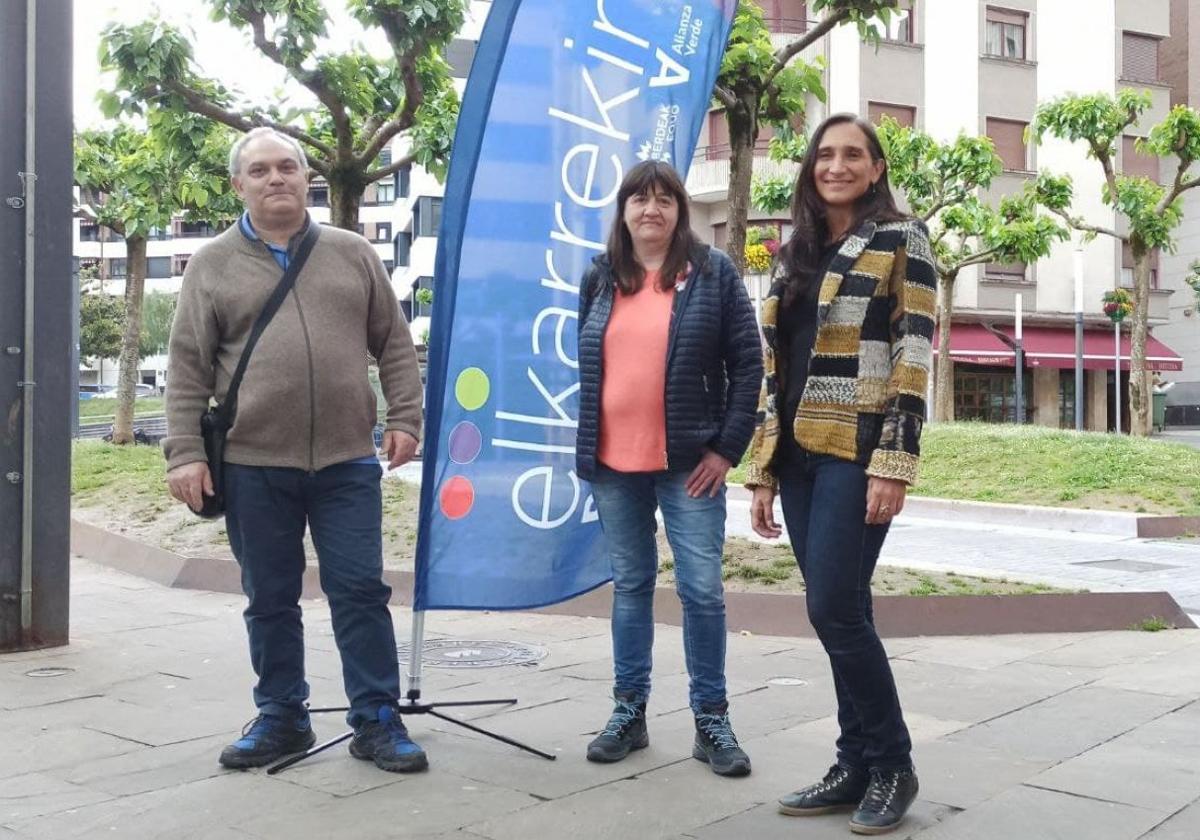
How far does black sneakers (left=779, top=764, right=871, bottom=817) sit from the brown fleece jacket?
183 centimetres

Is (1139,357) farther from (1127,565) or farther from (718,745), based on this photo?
(718,745)

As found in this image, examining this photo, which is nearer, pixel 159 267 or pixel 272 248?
pixel 272 248

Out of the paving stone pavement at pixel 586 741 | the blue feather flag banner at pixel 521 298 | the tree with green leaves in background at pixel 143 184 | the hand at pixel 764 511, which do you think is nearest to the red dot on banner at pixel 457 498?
the blue feather flag banner at pixel 521 298

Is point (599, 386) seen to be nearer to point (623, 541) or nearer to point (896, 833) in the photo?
point (623, 541)

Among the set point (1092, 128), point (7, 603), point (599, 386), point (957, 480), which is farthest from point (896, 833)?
point (1092, 128)

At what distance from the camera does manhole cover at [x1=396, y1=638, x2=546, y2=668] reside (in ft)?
21.0

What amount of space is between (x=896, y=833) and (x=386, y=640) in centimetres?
183

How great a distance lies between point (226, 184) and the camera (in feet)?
52.4

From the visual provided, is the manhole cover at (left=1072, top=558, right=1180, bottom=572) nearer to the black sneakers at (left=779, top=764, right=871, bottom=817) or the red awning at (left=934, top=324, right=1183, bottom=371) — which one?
the black sneakers at (left=779, top=764, right=871, bottom=817)

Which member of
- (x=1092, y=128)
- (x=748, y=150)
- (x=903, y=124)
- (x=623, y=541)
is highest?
(x=903, y=124)

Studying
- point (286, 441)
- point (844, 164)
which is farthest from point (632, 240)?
point (286, 441)

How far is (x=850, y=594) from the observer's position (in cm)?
378

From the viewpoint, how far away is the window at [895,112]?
127ft

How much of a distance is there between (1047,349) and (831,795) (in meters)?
37.8
